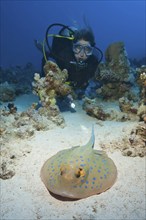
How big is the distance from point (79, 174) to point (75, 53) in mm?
5027

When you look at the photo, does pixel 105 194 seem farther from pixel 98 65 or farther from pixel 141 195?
pixel 98 65

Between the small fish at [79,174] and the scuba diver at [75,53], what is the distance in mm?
4224

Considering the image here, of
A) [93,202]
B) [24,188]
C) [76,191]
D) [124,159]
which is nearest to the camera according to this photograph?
[76,191]

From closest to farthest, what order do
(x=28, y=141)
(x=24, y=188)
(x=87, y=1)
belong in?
1. (x=24, y=188)
2. (x=28, y=141)
3. (x=87, y=1)

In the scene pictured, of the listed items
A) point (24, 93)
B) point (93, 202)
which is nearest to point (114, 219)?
point (93, 202)

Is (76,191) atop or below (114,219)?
atop

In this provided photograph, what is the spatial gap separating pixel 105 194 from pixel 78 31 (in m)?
5.60

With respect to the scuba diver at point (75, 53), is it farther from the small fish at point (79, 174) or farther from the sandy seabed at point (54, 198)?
the small fish at point (79, 174)

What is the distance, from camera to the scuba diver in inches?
293

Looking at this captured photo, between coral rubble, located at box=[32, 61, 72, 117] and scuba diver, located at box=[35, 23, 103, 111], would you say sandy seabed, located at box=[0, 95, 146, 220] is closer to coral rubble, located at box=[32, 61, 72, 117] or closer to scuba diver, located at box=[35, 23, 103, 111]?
coral rubble, located at box=[32, 61, 72, 117]

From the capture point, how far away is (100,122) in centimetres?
621

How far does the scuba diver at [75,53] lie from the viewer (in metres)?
7.44

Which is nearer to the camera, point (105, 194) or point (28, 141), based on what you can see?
point (105, 194)

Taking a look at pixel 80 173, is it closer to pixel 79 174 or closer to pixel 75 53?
pixel 79 174
